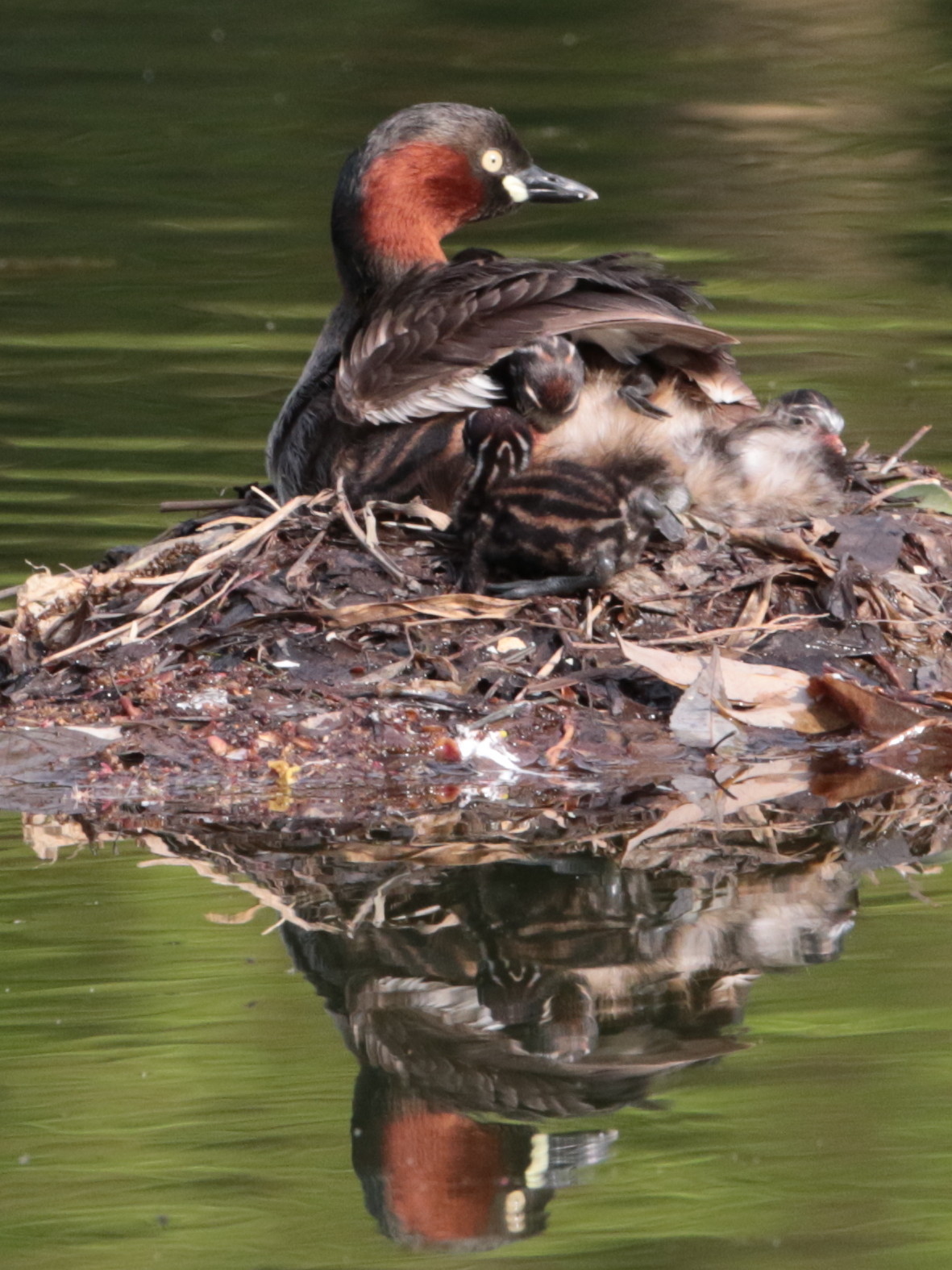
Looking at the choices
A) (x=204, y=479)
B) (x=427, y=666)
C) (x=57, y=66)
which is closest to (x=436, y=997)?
(x=427, y=666)

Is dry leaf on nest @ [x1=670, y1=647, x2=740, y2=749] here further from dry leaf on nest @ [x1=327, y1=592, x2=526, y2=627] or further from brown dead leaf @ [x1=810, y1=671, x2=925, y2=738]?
dry leaf on nest @ [x1=327, y1=592, x2=526, y2=627]

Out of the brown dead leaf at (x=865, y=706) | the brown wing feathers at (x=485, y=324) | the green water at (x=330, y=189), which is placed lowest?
the green water at (x=330, y=189)

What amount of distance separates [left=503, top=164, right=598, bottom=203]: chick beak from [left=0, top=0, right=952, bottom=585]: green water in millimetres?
1381

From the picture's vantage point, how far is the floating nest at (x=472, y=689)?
453 cm

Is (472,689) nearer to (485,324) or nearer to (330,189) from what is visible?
(485,324)

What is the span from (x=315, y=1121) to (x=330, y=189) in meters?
8.41

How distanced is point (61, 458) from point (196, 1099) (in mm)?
4269

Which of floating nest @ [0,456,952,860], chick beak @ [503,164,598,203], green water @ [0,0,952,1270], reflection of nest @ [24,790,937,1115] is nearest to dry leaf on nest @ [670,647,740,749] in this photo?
floating nest @ [0,456,952,860]

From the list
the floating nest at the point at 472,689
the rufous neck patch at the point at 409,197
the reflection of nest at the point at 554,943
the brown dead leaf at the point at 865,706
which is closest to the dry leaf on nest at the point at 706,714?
the floating nest at the point at 472,689

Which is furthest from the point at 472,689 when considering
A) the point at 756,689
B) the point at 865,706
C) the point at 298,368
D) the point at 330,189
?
the point at 330,189

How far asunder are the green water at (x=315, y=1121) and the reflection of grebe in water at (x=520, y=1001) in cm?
5

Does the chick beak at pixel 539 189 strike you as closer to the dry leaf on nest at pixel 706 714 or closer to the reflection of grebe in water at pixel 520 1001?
the dry leaf on nest at pixel 706 714

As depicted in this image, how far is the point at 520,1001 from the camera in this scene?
3662mm

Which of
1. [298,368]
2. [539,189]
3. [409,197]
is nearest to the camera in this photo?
[409,197]
